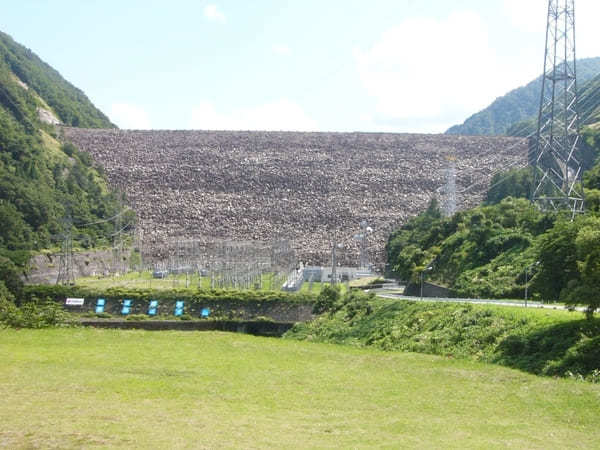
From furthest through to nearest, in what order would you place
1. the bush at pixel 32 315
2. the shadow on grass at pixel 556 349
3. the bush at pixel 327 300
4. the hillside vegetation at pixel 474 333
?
the bush at pixel 327 300, the bush at pixel 32 315, the hillside vegetation at pixel 474 333, the shadow on grass at pixel 556 349

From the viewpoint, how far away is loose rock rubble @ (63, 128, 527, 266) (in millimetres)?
77688

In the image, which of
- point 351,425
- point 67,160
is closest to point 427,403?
point 351,425

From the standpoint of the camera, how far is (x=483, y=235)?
4481 centimetres

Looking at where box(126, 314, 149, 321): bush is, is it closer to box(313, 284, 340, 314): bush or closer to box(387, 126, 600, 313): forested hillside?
box(313, 284, 340, 314): bush

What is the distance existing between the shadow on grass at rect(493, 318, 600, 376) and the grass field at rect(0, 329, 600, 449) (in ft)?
2.16

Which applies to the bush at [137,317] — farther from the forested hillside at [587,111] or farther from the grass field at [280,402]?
the forested hillside at [587,111]

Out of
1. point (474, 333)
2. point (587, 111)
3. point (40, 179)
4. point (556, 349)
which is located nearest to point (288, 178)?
point (40, 179)

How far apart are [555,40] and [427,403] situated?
2651cm

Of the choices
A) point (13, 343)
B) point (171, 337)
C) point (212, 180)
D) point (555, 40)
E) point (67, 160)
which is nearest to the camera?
point (13, 343)

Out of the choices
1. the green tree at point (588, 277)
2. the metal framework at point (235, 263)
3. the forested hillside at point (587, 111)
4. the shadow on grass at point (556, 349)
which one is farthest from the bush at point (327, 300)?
the forested hillside at point (587, 111)

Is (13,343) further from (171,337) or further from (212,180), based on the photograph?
(212,180)

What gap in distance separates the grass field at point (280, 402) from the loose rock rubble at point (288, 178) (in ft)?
152

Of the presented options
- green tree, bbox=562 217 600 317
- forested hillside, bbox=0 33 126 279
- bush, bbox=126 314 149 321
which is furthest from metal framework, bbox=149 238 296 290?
green tree, bbox=562 217 600 317

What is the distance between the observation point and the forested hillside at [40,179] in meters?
56.3
